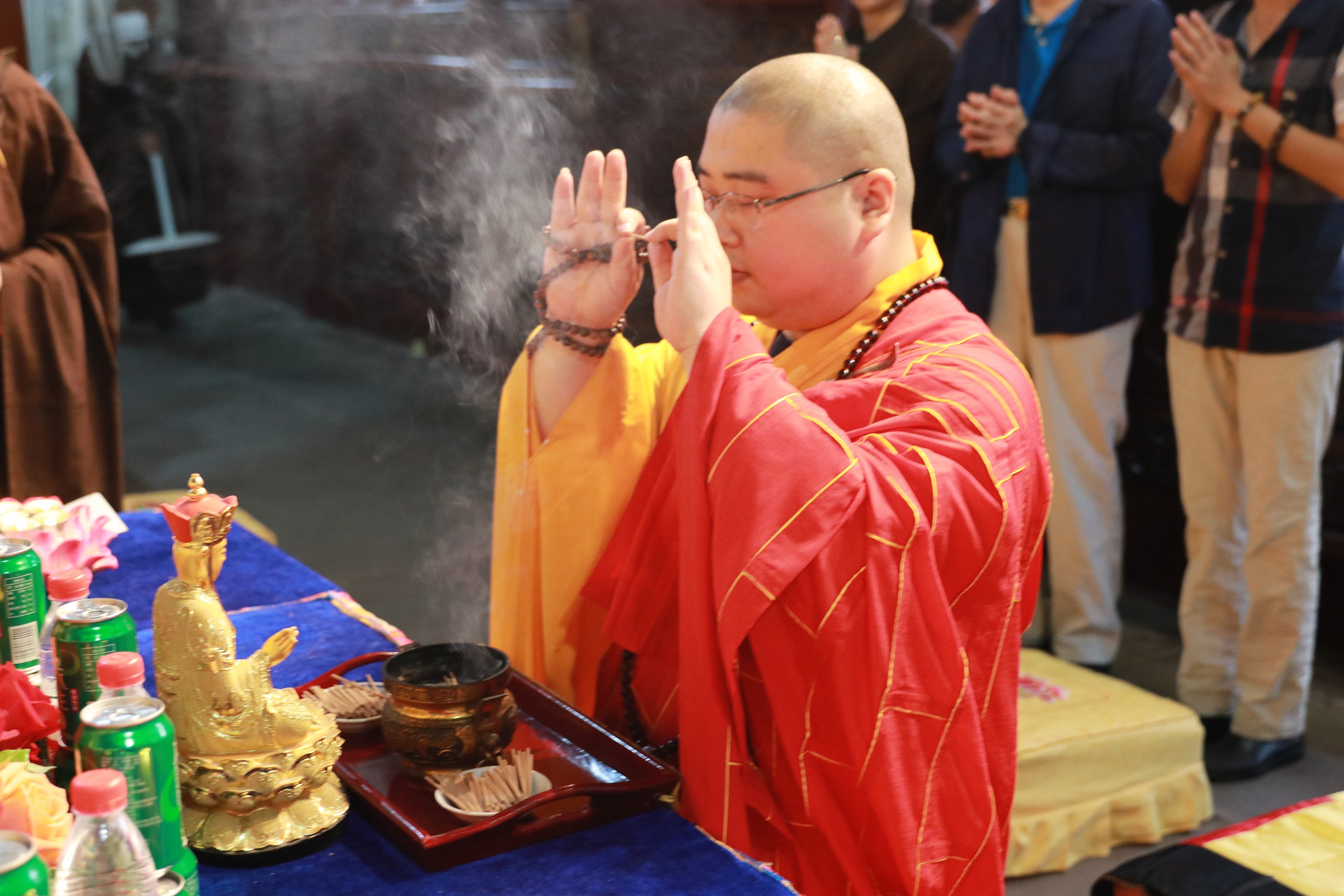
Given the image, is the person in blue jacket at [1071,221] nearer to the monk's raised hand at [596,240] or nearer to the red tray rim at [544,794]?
the monk's raised hand at [596,240]

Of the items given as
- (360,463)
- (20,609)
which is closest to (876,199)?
(20,609)

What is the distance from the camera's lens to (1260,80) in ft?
10.9

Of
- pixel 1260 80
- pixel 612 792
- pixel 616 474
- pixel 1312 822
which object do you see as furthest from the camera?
pixel 1260 80

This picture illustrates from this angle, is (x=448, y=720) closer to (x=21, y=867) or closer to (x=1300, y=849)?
(x=21, y=867)

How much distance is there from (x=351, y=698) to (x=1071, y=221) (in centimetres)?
278

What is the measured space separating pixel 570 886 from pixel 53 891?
0.48 meters

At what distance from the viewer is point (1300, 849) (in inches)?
83.1

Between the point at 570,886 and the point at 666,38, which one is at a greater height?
the point at 666,38

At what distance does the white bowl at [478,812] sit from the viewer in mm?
1362

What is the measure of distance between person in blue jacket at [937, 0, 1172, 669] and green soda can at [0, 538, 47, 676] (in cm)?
293

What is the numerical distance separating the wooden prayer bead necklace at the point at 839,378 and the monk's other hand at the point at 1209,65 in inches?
76.6

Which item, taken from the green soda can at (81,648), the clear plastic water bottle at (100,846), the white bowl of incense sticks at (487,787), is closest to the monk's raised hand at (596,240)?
the white bowl of incense sticks at (487,787)

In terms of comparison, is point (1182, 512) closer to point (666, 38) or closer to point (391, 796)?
point (666, 38)

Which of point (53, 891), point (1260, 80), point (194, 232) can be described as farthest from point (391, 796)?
point (194, 232)
